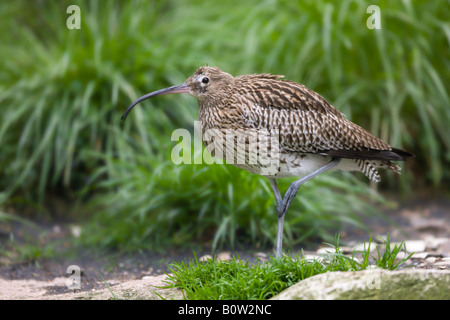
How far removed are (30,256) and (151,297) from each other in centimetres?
230

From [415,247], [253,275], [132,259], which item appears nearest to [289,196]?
[253,275]

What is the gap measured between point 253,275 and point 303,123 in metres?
1.49

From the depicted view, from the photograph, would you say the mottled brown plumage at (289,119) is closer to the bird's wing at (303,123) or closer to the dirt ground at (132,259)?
the bird's wing at (303,123)

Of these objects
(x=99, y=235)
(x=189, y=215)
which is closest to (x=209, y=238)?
(x=189, y=215)

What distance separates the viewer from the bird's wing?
15.7 ft

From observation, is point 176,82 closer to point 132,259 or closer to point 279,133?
point 132,259

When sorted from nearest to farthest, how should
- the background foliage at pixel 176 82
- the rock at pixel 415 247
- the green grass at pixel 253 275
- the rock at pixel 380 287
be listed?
the rock at pixel 380 287 → the green grass at pixel 253 275 → the rock at pixel 415 247 → the background foliage at pixel 176 82

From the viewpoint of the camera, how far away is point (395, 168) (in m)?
5.03

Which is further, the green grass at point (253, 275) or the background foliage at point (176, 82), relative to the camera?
the background foliage at point (176, 82)

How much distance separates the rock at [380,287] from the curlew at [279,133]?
0.99 meters

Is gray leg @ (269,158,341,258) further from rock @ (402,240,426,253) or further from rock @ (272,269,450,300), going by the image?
rock @ (402,240,426,253)

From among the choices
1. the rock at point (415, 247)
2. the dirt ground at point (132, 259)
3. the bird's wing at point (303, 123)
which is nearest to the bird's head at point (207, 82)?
the bird's wing at point (303, 123)

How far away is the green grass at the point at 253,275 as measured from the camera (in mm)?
3932

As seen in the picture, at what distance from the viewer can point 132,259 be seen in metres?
5.79
